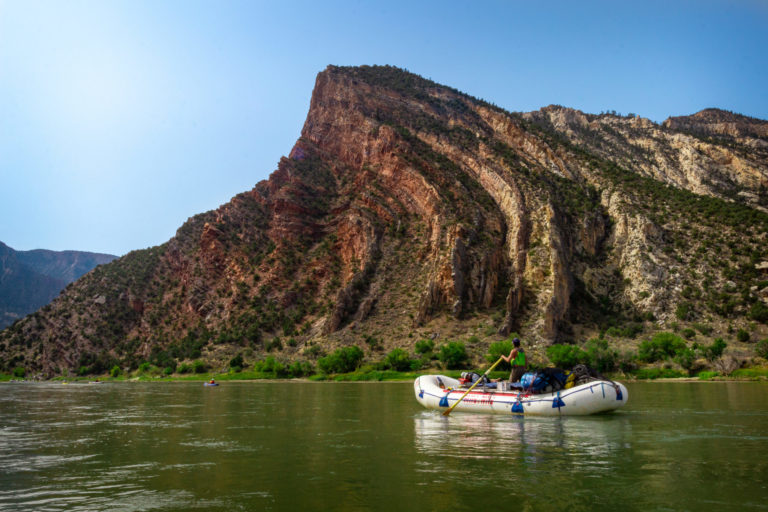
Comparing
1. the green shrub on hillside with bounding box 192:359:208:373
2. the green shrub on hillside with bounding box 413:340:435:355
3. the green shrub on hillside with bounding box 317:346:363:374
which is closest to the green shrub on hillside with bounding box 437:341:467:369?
the green shrub on hillside with bounding box 413:340:435:355

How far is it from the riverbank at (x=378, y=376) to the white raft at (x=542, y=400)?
1260 inches

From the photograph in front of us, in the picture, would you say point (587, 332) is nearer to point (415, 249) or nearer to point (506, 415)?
point (415, 249)

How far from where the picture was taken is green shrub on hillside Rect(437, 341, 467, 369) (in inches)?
2540

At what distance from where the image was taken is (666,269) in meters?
73.3

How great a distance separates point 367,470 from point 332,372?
58570 mm

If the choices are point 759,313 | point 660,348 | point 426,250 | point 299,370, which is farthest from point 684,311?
point 299,370

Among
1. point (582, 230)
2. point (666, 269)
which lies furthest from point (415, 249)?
point (666, 269)

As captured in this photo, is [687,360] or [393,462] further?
[687,360]

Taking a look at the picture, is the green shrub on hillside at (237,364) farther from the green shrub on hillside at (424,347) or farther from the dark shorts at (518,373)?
the dark shorts at (518,373)

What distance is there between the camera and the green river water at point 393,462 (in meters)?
10.4

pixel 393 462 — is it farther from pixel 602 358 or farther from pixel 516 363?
pixel 602 358

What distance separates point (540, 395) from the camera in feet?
80.4

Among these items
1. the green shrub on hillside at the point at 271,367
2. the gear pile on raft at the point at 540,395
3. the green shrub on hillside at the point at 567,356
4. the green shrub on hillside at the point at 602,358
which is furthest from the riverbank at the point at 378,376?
the gear pile on raft at the point at 540,395

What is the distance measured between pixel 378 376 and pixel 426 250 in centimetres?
2805
